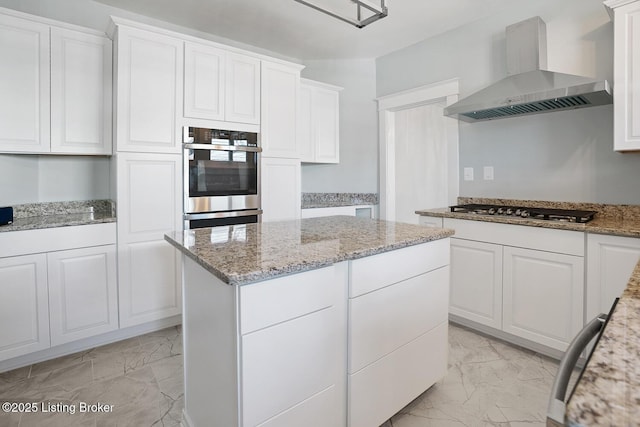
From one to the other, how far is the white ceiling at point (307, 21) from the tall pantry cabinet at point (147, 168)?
0.55 metres

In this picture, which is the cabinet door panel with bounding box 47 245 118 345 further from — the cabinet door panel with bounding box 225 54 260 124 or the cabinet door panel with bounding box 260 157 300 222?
the cabinet door panel with bounding box 225 54 260 124

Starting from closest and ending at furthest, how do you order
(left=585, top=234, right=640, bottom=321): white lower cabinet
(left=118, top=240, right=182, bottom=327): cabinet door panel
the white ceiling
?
(left=585, top=234, right=640, bottom=321): white lower cabinet → (left=118, top=240, right=182, bottom=327): cabinet door panel → the white ceiling

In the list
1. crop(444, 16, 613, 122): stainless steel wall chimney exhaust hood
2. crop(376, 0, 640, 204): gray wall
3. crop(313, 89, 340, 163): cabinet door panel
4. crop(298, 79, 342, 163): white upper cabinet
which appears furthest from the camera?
crop(313, 89, 340, 163): cabinet door panel

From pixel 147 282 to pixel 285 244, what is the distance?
1679 millimetres

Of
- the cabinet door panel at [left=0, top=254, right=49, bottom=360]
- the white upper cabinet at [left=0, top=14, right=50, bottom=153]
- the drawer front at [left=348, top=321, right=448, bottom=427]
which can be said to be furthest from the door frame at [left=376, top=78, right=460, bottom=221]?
the cabinet door panel at [left=0, top=254, right=49, bottom=360]

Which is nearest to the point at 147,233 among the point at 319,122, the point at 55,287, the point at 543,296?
the point at 55,287

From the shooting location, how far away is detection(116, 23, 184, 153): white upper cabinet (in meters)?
2.37

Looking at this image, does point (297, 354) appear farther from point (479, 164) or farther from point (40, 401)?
point (479, 164)

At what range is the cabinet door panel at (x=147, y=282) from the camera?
2.44 metres

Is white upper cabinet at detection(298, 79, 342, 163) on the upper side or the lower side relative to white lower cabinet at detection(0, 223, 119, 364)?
upper

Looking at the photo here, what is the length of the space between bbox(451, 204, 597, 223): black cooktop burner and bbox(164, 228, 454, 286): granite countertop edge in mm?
1174

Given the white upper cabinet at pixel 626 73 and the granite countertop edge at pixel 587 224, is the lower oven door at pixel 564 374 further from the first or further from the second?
the white upper cabinet at pixel 626 73

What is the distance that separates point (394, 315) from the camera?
1.50 meters

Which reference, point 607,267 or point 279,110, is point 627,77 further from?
point 279,110
